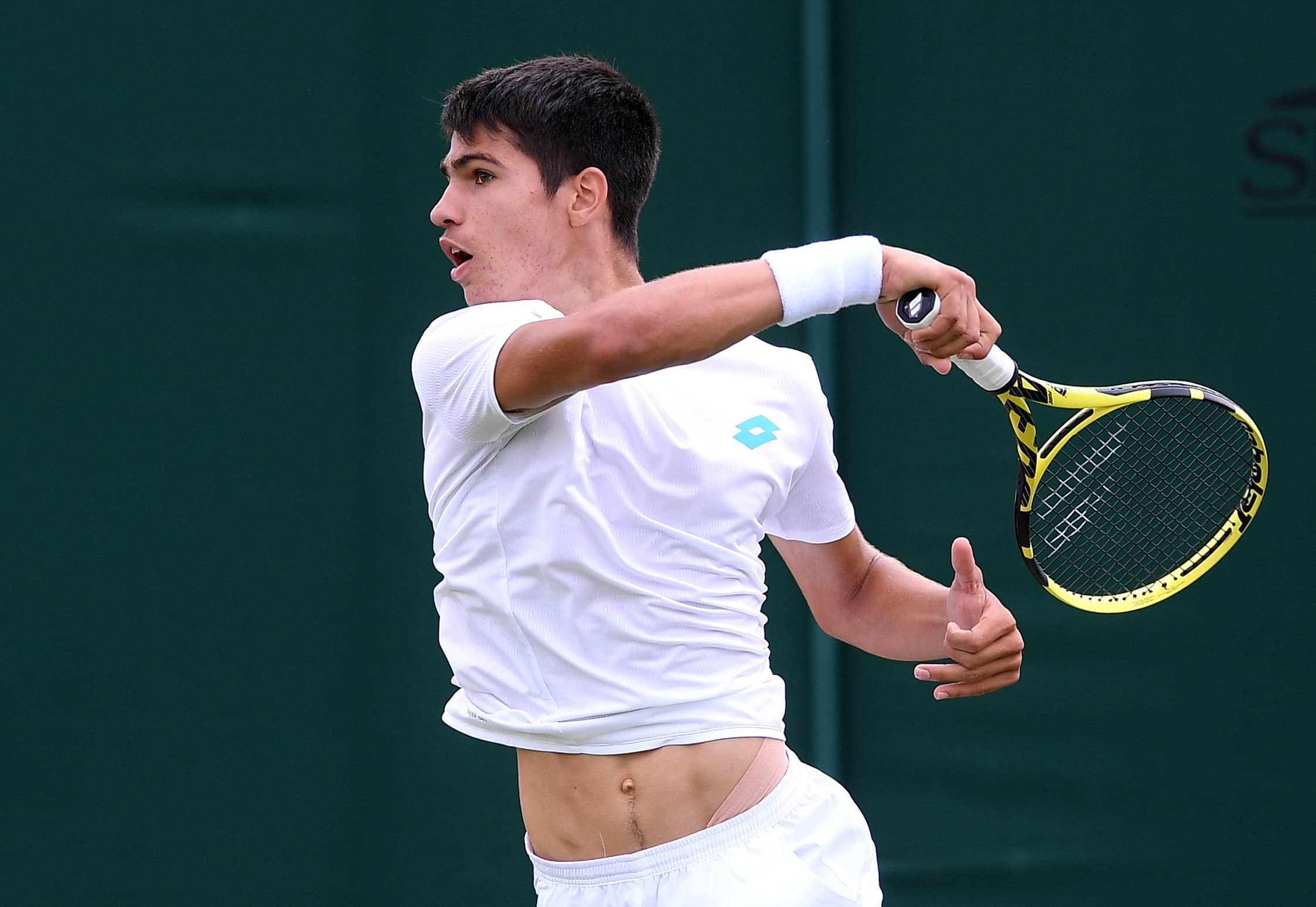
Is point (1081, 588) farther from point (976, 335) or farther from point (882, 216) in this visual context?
point (882, 216)

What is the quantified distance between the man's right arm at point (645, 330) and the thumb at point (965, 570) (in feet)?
1.23

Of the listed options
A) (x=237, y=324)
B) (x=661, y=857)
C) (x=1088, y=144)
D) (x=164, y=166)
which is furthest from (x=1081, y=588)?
(x=164, y=166)

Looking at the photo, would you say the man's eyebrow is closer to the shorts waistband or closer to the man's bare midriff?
the man's bare midriff

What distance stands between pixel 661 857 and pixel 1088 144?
183cm

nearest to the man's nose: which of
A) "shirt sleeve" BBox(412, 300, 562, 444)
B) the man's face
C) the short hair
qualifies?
the man's face

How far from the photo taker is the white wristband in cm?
160

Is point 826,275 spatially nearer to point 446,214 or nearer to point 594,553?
point 594,553

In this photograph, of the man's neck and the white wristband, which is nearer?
the white wristband

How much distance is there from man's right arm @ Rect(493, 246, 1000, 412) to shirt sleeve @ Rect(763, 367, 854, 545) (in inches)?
15.6

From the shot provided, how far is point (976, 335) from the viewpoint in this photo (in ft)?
5.63

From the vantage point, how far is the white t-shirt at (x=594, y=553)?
1.74 m

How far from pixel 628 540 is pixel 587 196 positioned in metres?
0.50

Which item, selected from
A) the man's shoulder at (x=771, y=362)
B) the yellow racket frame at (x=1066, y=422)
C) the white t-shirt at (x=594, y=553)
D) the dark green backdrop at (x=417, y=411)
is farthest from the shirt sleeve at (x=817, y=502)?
the dark green backdrop at (x=417, y=411)

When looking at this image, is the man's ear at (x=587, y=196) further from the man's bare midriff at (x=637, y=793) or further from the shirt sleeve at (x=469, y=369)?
the man's bare midriff at (x=637, y=793)
